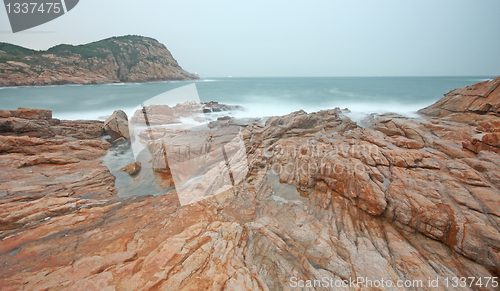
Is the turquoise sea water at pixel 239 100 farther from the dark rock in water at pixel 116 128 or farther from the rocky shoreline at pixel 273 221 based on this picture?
the rocky shoreline at pixel 273 221

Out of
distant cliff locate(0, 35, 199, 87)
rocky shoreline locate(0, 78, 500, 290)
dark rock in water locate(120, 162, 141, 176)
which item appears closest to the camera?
rocky shoreline locate(0, 78, 500, 290)

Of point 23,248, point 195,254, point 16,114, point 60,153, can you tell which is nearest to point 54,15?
point 16,114

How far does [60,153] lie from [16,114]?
5.34 meters

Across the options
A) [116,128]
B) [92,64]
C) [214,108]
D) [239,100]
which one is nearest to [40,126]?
[116,128]

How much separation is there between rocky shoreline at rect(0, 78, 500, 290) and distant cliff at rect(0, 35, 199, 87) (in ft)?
211

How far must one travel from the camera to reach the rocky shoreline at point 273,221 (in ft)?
11.9

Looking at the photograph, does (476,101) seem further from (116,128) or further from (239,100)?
(239,100)

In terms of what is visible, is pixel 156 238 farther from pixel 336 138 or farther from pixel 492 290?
pixel 336 138

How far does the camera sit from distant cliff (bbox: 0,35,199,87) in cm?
4712

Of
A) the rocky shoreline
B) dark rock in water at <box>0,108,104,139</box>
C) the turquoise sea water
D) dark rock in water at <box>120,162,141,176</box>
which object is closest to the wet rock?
the rocky shoreline

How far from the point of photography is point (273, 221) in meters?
5.34

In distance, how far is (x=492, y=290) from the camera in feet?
11.6

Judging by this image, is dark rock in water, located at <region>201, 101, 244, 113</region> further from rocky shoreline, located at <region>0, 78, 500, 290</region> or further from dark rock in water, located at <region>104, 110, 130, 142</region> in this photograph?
rocky shoreline, located at <region>0, 78, 500, 290</region>

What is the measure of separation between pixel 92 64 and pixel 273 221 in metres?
86.3
